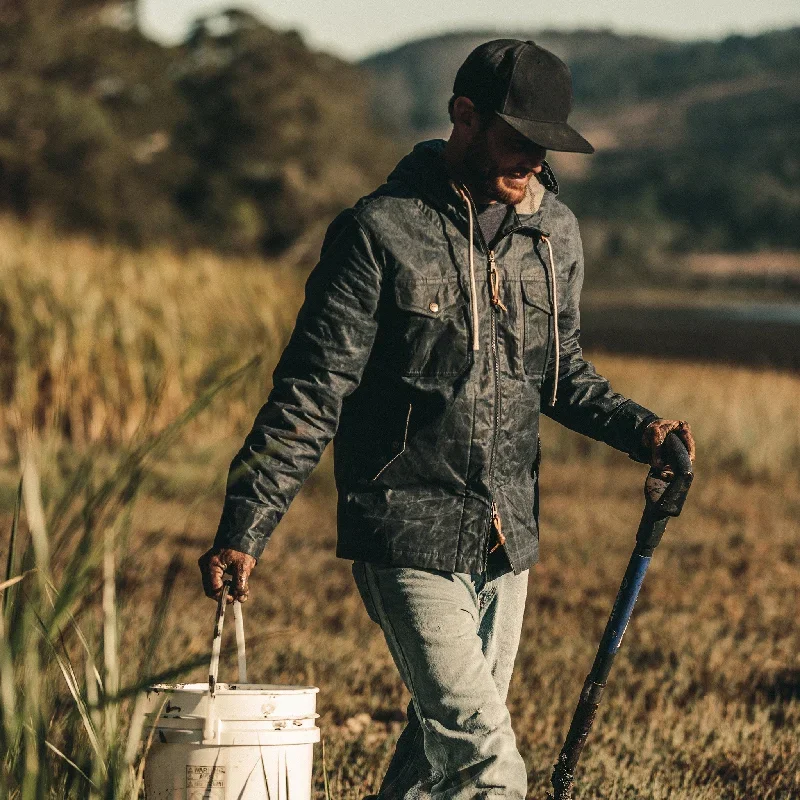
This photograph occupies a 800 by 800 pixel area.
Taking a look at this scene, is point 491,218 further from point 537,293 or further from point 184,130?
point 184,130

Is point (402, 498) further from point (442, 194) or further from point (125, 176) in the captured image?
point (125, 176)

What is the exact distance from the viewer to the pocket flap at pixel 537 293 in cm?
334

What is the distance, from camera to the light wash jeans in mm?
3148

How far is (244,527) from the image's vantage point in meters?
3.05

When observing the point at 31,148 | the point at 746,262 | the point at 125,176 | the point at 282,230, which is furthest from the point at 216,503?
the point at 746,262

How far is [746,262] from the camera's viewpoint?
Result: 430 ft

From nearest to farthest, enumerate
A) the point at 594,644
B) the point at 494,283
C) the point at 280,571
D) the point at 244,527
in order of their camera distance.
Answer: the point at 244,527 < the point at 494,283 < the point at 594,644 < the point at 280,571

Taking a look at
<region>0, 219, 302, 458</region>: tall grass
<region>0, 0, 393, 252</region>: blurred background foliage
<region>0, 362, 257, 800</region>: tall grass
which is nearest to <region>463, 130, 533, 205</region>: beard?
<region>0, 362, 257, 800</region>: tall grass

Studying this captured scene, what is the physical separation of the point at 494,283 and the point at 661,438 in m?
0.53

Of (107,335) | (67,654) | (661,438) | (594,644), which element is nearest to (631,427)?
(661,438)

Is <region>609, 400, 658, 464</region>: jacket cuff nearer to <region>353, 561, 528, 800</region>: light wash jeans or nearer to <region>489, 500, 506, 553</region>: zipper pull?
<region>489, 500, 506, 553</region>: zipper pull

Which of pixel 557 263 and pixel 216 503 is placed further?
pixel 216 503

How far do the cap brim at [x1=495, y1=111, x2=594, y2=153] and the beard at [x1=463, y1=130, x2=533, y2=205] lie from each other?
95 mm

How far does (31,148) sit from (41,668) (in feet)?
130
